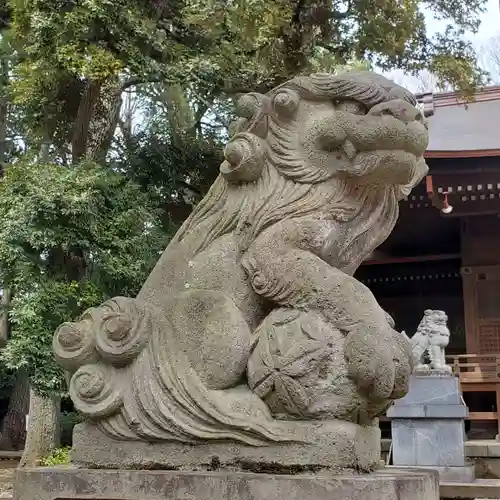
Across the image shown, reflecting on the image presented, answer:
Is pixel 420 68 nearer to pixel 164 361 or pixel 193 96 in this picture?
pixel 193 96

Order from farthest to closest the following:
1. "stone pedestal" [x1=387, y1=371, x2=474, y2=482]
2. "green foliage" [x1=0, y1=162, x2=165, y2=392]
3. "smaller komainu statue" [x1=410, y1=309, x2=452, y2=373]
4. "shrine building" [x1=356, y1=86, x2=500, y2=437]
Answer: "shrine building" [x1=356, y1=86, x2=500, y2=437] → "smaller komainu statue" [x1=410, y1=309, x2=452, y2=373] → "stone pedestal" [x1=387, y1=371, x2=474, y2=482] → "green foliage" [x1=0, y1=162, x2=165, y2=392]

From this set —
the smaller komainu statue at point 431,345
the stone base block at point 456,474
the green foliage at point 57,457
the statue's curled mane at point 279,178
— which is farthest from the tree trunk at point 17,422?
the statue's curled mane at point 279,178

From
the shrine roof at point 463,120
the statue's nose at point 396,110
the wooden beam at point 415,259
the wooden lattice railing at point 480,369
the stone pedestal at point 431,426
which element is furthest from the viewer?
the shrine roof at point 463,120

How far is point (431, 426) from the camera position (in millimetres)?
7297

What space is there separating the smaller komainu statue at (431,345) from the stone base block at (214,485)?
5.79 metres

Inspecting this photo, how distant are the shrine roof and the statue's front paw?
357 inches

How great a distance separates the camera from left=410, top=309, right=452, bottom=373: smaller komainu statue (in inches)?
306

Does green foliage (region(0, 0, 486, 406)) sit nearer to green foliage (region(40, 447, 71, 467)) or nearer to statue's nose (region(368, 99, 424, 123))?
green foliage (region(40, 447, 71, 467))

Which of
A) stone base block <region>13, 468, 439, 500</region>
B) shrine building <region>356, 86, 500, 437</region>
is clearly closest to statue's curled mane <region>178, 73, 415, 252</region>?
stone base block <region>13, 468, 439, 500</region>

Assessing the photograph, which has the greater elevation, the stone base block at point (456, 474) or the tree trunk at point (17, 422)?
the tree trunk at point (17, 422)

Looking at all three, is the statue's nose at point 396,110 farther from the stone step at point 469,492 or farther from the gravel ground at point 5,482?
the gravel ground at point 5,482

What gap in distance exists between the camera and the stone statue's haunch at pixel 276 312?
209 centimetres

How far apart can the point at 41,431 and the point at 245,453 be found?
24.2 ft

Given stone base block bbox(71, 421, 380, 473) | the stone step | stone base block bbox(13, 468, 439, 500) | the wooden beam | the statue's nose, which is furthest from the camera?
the wooden beam
